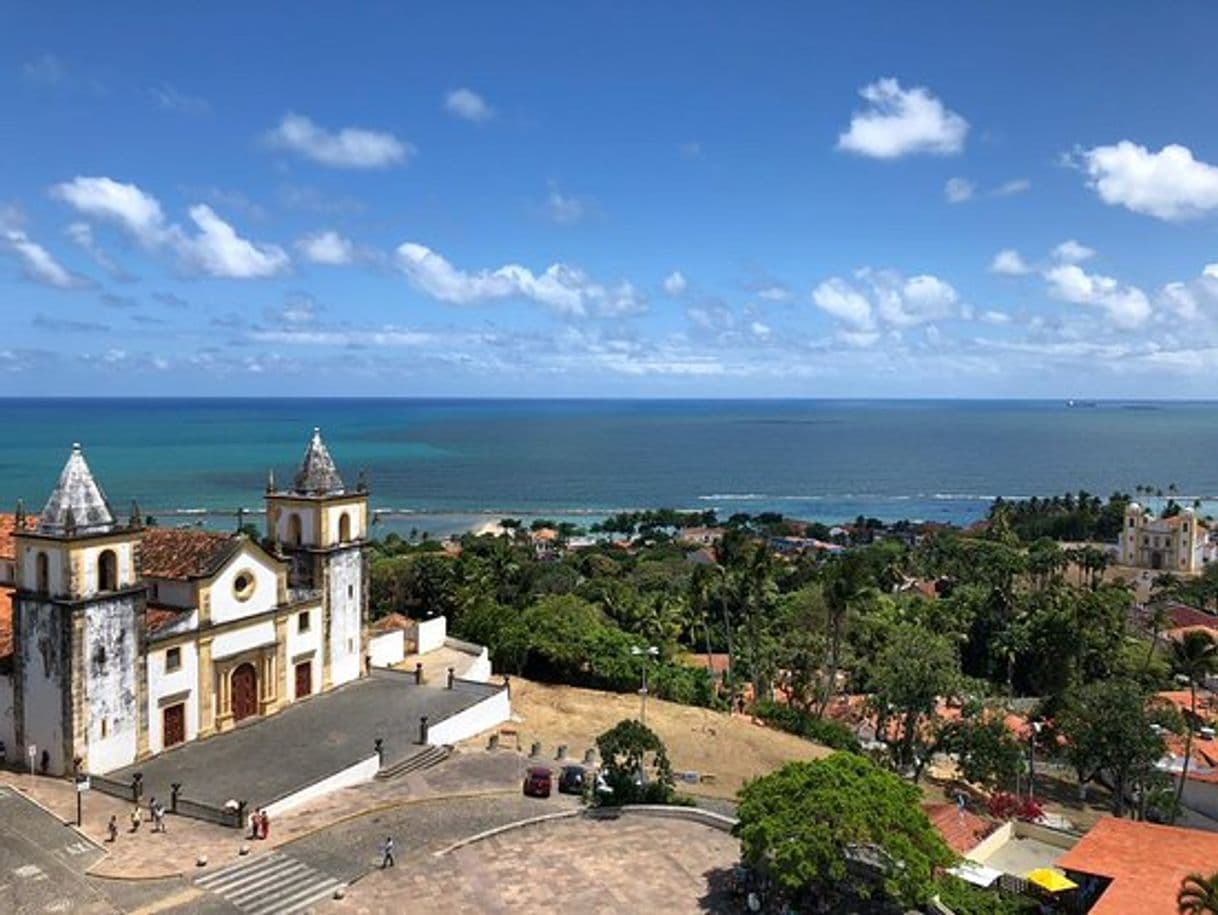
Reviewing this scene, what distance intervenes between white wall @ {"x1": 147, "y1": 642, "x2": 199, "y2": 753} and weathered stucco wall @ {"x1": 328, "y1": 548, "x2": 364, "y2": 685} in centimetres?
632

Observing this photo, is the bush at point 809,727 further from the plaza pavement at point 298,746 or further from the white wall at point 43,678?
the white wall at point 43,678

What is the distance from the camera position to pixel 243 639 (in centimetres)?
3312

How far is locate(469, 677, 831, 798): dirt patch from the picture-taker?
34188mm

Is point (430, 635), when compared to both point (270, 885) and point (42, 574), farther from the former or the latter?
point (270, 885)

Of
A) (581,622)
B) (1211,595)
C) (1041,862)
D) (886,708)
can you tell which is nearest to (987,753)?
(886,708)

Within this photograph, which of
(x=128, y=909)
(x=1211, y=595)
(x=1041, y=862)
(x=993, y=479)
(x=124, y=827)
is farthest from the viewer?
(x=993, y=479)

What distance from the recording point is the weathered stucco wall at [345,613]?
37.3 m

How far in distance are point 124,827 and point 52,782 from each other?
4.03m

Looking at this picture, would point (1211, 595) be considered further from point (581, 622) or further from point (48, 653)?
point (48, 653)

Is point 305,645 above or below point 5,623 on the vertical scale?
below

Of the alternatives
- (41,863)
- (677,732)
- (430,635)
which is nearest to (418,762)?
(41,863)

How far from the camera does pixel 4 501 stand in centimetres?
12075

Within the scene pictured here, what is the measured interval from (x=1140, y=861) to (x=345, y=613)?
2685cm

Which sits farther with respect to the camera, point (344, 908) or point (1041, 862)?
point (1041, 862)
